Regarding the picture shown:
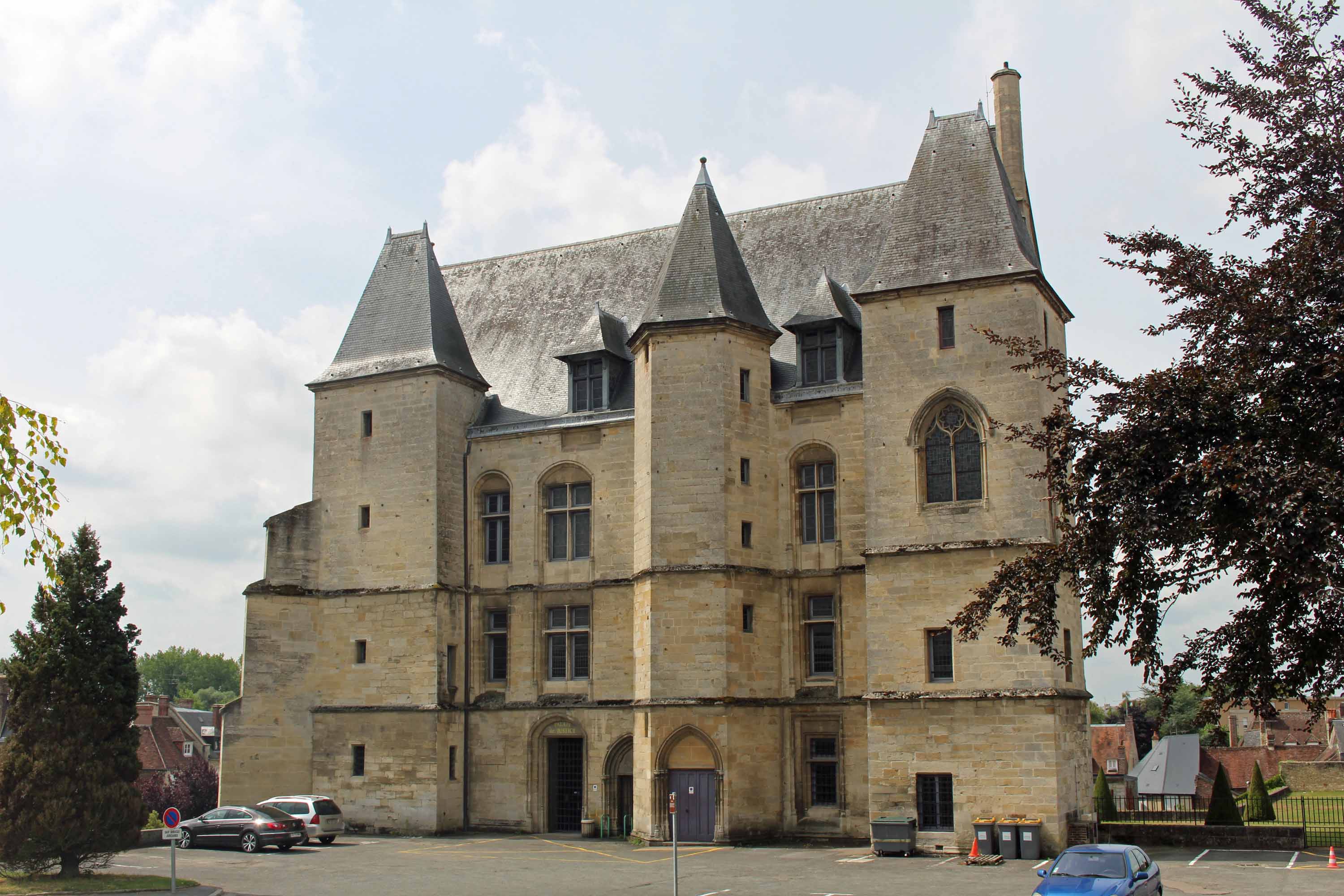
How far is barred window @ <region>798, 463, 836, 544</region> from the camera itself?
28.2 m

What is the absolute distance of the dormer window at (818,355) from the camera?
94.9 feet

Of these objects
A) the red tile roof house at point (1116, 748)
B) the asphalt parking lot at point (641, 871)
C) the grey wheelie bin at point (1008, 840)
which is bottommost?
the red tile roof house at point (1116, 748)

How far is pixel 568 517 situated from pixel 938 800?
11.0 metres

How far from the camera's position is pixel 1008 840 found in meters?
23.3

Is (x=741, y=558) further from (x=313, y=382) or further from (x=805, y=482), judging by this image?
(x=313, y=382)

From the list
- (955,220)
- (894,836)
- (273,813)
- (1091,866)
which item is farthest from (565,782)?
(1091,866)

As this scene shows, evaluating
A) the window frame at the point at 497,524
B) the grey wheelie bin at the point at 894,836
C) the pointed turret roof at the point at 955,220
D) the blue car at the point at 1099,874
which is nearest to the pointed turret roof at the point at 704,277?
the pointed turret roof at the point at 955,220

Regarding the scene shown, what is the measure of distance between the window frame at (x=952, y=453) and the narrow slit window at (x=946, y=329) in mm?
1232

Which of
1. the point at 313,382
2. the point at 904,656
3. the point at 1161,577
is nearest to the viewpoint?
the point at 1161,577

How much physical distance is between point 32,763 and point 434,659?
10.2 meters

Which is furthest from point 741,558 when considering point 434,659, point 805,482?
point 434,659

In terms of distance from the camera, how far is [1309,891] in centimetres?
1820

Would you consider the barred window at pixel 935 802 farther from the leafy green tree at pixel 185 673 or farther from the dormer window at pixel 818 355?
the leafy green tree at pixel 185 673

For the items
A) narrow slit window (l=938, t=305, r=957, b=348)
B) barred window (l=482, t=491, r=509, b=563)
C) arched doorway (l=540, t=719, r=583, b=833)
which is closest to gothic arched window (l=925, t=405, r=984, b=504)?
narrow slit window (l=938, t=305, r=957, b=348)
